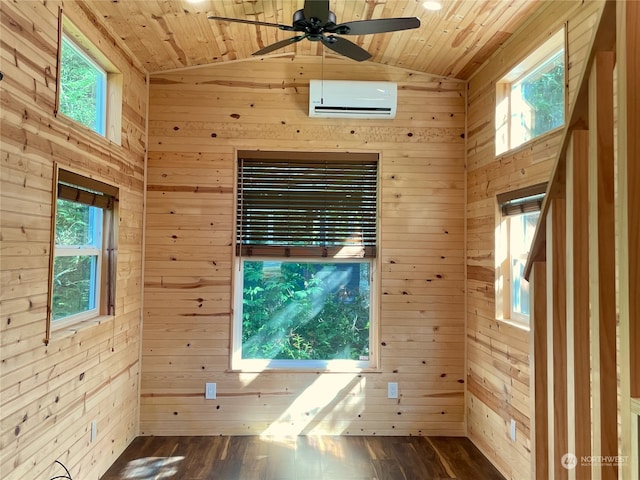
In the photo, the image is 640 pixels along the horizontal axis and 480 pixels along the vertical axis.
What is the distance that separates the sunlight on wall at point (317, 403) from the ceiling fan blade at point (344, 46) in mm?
2452

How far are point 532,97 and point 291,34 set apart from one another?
5.91 feet

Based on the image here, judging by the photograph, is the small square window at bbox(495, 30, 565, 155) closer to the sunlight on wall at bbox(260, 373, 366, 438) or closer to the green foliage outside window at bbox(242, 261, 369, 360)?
the green foliage outside window at bbox(242, 261, 369, 360)

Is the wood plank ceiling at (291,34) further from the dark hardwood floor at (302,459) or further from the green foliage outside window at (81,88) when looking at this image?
the dark hardwood floor at (302,459)

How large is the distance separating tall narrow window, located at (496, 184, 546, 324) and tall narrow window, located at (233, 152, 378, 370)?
1.03 metres

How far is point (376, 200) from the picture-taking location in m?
3.58

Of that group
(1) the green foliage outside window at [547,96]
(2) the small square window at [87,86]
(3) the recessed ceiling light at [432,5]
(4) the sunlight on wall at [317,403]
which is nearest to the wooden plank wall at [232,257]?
(4) the sunlight on wall at [317,403]

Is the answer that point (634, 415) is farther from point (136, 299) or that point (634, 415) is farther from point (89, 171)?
point (136, 299)

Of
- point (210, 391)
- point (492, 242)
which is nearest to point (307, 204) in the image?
point (492, 242)

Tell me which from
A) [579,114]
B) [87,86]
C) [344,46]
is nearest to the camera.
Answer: [579,114]

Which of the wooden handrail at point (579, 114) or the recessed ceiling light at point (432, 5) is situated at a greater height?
the recessed ceiling light at point (432, 5)

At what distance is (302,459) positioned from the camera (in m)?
2.99

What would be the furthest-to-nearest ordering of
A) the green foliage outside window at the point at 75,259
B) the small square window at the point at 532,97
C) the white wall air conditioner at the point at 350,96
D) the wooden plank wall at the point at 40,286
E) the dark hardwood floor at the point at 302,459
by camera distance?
the white wall air conditioner at the point at 350,96
the dark hardwood floor at the point at 302,459
the small square window at the point at 532,97
the green foliage outside window at the point at 75,259
the wooden plank wall at the point at 40,286

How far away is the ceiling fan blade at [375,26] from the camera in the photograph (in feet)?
6.93

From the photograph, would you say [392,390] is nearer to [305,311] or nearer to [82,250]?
[305,311]
